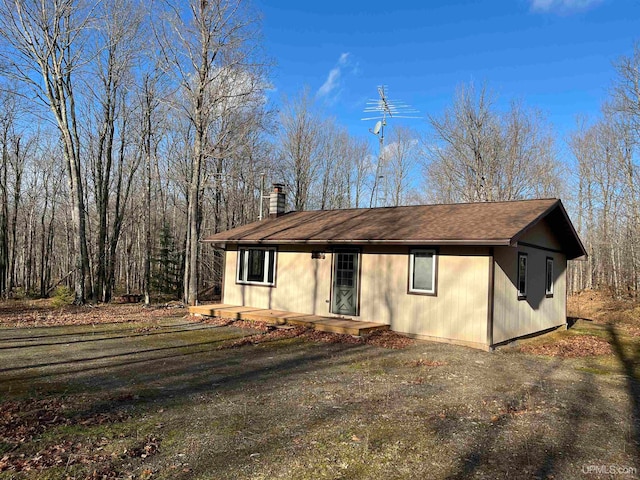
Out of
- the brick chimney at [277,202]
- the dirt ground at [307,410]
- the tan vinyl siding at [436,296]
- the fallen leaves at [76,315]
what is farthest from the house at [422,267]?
the fallen leaves at [76,315]

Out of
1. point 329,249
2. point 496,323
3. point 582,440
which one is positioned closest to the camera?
point 582,440

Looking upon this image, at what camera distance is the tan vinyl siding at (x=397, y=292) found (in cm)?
978

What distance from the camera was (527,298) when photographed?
1159 centimetres

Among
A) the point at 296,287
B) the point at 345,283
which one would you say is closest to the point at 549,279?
the point at 345,283

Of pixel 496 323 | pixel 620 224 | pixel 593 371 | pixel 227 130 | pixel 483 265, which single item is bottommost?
pixel 593 371

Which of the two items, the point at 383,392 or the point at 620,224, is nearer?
the point at 383,392

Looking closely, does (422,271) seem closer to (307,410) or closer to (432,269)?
(432,269)

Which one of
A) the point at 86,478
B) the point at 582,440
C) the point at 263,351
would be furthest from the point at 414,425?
the point at 263,351

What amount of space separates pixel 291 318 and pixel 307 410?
661cm

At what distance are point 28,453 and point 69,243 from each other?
3219 centimetres

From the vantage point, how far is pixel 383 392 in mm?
6199

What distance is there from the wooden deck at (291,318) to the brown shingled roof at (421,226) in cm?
219

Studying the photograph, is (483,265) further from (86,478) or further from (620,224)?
(620,224)

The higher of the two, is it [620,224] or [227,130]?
[227,130]
